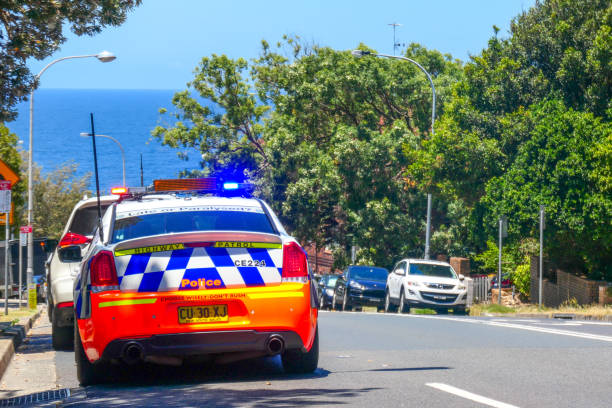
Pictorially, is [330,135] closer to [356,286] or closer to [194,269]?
[356,286]

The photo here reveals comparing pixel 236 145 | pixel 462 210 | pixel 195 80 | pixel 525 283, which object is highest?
pixel 195 80

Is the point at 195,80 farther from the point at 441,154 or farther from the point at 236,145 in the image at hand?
the point at 441,154

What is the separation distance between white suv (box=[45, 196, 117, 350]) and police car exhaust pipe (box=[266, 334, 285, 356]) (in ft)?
16.8

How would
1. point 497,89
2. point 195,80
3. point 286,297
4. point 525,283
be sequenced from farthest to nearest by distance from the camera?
point 195,80 < point 525,283 < point 497,89 < point 286,297

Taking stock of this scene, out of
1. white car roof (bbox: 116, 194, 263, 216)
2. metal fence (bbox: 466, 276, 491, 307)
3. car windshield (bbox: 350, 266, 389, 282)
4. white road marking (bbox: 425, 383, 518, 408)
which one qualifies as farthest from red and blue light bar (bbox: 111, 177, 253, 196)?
metal fence (bbox: 466, 276, 491, 307)

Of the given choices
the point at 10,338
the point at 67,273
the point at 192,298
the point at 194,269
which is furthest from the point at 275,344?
the point at 10,338

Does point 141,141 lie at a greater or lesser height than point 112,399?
greater

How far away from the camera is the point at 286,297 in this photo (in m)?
8.68

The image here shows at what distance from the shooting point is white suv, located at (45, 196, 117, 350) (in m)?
13.1

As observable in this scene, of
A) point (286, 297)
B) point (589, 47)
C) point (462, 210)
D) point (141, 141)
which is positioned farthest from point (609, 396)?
point (141, 141)

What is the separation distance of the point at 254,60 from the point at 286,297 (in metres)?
43.6

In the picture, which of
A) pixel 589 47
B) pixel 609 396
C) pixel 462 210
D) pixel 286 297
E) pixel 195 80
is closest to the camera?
pixel 609 396

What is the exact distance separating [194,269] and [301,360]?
58.8 inches

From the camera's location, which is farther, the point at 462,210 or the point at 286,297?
the point at 462,210
